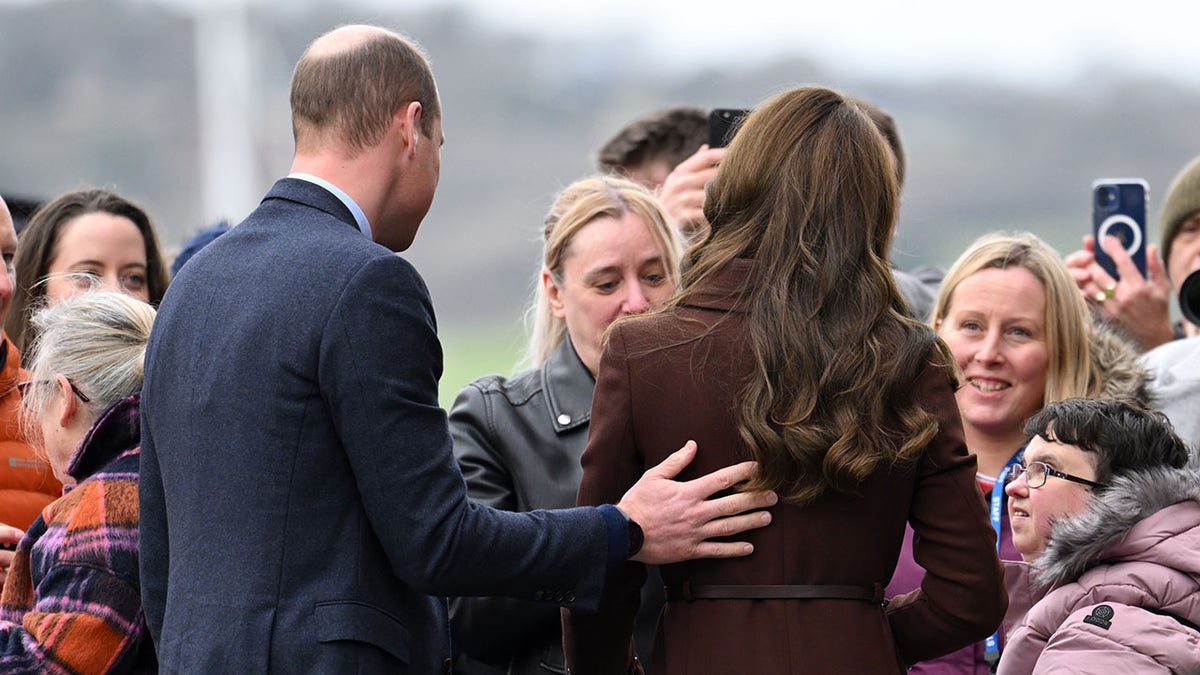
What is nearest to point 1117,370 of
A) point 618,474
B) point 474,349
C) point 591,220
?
point 591,220

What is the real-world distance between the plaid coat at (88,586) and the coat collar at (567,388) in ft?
2.94

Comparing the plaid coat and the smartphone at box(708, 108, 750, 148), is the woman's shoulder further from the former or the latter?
the smartphone at box(708, 108, 750, 148)

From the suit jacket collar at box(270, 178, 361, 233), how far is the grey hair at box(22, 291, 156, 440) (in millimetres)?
654

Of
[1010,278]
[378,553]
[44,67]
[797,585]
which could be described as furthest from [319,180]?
[44,67]

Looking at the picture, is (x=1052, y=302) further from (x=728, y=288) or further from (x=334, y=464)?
(x=334, y=464)

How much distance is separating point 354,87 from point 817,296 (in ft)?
2.78

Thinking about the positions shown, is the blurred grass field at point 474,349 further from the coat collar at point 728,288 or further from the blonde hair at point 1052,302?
the coat collar at point 728,288

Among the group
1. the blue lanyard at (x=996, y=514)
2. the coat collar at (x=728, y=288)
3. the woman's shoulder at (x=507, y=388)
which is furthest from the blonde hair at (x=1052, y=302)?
the coat collar at (x=728, y=288)

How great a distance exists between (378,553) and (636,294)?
121cm

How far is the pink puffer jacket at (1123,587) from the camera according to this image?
2.53m

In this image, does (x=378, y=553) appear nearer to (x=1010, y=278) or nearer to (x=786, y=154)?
(x=786, y=154)

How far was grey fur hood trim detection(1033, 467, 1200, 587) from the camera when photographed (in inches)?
106

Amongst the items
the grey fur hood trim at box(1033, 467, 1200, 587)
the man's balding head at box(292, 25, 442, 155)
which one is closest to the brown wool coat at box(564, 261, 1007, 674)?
the grey fur hood trim at box(1033, 467, 1200, 587)

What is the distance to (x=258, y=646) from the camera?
7.64ft
